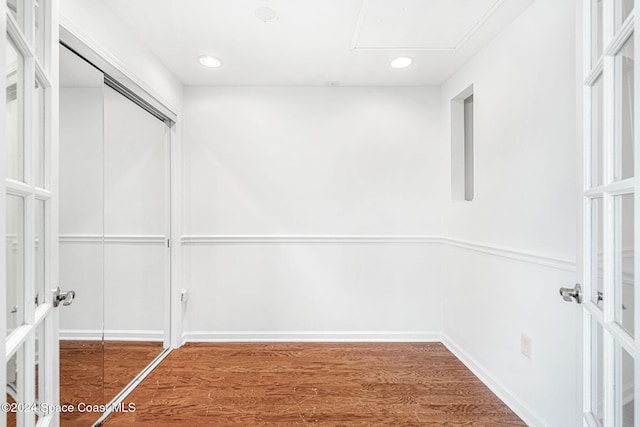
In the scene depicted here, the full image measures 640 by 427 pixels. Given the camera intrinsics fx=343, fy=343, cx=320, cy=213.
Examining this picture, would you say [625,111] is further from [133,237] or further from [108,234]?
[133,237]

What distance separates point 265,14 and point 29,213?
158 cm

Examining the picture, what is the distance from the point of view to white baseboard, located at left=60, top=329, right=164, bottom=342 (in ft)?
5.29

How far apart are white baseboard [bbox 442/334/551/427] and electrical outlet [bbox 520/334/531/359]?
11.3 inches

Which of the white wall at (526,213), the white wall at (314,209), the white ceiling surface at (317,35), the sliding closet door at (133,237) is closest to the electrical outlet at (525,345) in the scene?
the white wall at (526,213)

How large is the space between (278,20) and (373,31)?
1.93 ft

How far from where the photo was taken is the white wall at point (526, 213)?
1604 millimetres

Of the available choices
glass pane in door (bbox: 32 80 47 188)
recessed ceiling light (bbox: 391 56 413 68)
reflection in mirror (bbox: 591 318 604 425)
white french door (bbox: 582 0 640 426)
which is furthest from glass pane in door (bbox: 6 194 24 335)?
recessed ceiling light (bbox: 391 56 413 68)

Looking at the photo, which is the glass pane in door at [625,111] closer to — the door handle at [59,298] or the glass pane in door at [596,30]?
the glass pane in door at [596,30]

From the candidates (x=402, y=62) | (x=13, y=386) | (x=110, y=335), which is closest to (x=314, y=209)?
(x=402, y=62)

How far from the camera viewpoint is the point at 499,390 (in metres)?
2.13

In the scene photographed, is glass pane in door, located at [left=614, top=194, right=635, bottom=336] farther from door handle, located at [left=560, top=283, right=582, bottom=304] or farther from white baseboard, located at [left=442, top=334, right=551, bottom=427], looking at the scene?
white baseboard, located at [left=442, top=334, right=551, bottom=427]

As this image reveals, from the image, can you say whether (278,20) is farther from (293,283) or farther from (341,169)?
(293,283)

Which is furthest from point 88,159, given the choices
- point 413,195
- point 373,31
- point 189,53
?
point 413,195

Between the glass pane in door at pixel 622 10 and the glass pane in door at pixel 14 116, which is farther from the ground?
the glass pane in door at pixel 622 10
